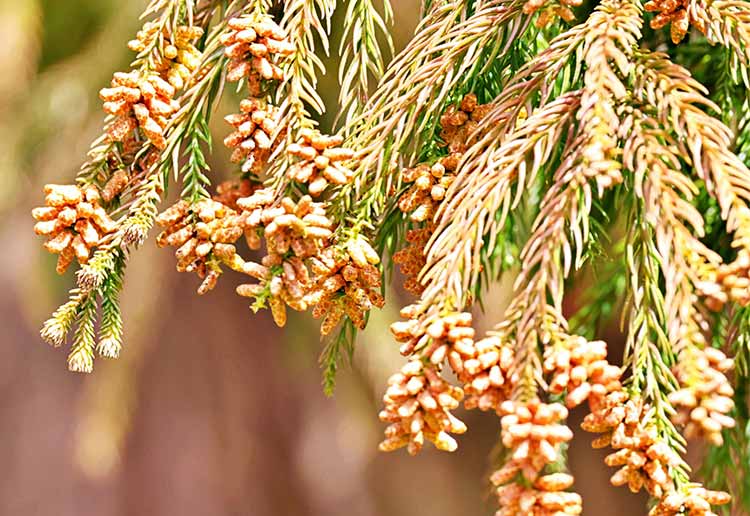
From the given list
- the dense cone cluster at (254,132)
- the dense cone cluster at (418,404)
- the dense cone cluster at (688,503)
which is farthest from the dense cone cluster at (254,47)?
the dense cone cluster at (688,503)

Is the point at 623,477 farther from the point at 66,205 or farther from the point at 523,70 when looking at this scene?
the point at 66,205

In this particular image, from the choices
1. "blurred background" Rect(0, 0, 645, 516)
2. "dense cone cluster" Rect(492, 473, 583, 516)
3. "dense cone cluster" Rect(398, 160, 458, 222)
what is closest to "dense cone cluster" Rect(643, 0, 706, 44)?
"dense cone cluster" Rect(398, 160, 458, 222)

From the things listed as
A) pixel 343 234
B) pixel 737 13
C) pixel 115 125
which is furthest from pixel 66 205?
pixel 737 13

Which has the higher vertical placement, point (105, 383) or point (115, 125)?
point (105, 383)

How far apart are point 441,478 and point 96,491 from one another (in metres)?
1.22

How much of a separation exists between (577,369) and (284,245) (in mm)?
152

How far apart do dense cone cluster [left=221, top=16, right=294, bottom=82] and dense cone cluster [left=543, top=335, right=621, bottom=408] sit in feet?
0.71

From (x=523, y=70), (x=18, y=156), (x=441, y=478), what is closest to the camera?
(x=523, y=70)

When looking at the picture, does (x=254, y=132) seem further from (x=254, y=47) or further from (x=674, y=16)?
(x=674, y=16)

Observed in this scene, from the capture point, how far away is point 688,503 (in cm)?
43

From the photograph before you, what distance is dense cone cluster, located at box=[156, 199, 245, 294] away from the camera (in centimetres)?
47

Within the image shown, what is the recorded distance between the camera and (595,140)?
39 cm

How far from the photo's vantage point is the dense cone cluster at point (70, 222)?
1.58 ft

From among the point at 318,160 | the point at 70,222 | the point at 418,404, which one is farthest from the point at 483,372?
the point at 70,222
